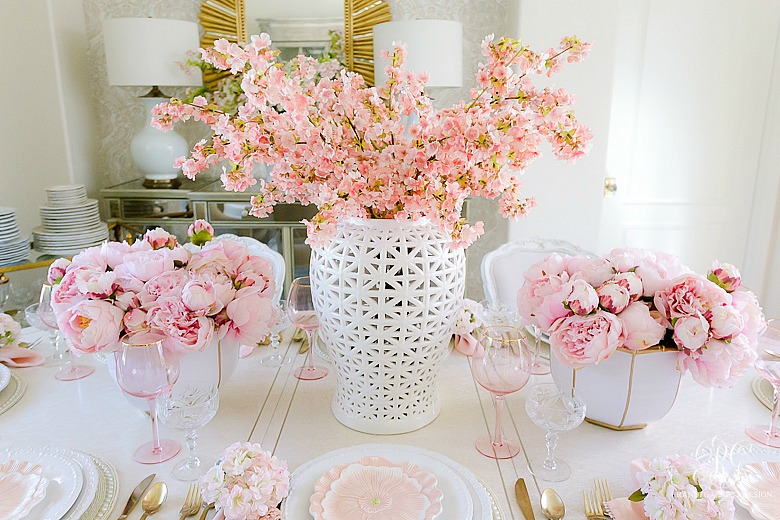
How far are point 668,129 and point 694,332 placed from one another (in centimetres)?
225

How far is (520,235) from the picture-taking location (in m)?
2.94

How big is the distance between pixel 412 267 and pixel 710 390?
2.40 ft

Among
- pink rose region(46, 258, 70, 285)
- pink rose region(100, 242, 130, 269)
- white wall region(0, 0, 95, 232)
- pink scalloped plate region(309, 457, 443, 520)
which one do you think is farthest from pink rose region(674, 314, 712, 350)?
white wall region(0, 0, 95, 232)

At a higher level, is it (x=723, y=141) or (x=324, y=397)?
(x=723, y=141)

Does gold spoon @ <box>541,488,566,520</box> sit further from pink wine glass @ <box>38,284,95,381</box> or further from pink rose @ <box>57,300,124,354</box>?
pink wine glass @ <box>38,284,95,381</box>

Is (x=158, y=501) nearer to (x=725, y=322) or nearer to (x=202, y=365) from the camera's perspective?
(x=202, y=365)

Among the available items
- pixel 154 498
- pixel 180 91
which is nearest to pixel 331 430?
pixel 154 498

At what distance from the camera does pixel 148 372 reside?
1.03 m


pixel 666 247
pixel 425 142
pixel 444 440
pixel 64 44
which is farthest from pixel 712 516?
pixel 64 44

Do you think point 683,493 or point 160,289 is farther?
point 160,289

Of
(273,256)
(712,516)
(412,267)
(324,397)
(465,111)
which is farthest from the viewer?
(273,256)

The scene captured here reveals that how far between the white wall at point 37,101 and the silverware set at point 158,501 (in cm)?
236

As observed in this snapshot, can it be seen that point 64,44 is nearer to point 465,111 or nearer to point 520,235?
point 520,235

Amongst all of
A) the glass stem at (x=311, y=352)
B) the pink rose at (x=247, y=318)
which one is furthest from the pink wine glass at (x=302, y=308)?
the pink rose at (x=247, y=318)
